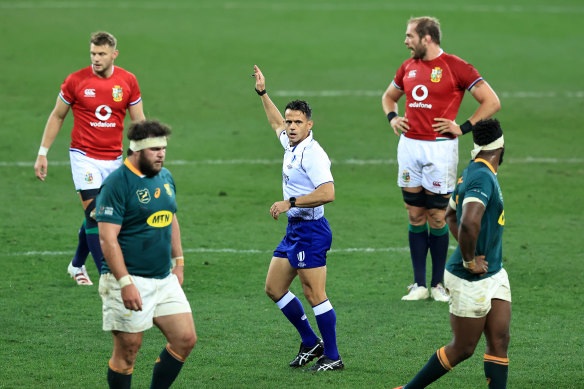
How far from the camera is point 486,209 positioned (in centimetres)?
661

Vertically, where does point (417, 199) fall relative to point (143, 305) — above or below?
below

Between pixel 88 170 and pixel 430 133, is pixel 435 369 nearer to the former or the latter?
pixel 430 133

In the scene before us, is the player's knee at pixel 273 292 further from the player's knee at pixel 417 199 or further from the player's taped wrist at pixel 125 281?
the player's knee at pixel 417 199

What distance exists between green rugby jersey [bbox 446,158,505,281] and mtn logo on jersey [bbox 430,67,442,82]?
3.49 meters

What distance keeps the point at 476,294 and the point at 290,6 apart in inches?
968

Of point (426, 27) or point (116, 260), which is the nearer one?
point (116, 260)

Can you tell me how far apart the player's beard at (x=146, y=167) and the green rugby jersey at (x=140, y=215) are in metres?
0.04

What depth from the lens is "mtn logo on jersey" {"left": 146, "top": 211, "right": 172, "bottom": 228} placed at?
640 cm

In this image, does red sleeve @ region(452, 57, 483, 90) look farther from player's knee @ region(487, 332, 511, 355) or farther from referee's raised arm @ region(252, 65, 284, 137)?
player's knee @ region(487, 332, 511, 355)

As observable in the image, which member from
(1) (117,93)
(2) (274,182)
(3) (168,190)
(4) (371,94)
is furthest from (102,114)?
(4) (371,94)

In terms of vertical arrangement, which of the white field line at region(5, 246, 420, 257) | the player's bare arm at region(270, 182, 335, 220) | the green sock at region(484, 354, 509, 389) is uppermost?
the player's bare arm at region(270, 182, 335, 220)

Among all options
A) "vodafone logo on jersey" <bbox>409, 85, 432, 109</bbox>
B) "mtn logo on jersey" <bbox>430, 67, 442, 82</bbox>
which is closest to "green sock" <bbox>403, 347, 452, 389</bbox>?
"vodafone logo on jersey" <bbox>409, 85, 432, 109</bbox>

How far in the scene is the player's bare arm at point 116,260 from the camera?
20.2ft

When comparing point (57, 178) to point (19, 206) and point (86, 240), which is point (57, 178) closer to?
point (19, 206)
